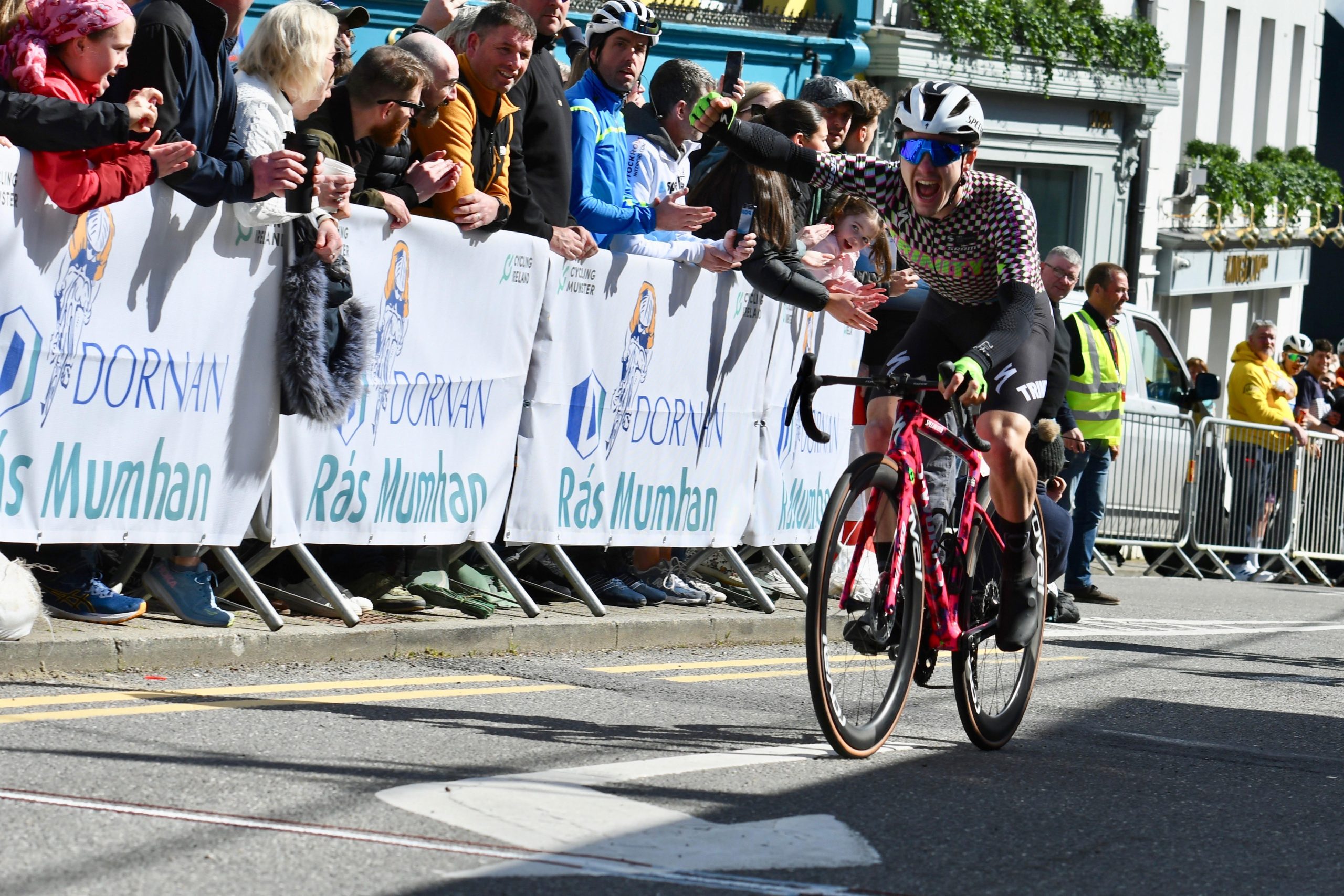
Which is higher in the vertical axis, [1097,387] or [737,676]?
[1097,387]

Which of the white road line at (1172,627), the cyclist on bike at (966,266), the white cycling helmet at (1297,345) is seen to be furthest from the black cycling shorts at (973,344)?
the white cycling helmet at (1297,345)

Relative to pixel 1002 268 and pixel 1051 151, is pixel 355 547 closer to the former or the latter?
pixel 1002 268

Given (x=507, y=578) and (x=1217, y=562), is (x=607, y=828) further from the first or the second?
(x=1217, y=562)

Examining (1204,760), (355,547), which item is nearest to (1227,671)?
(1204,760)

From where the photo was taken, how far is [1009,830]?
5.10m

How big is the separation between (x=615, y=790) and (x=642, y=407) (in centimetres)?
408

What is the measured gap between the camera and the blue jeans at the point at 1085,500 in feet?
44.8

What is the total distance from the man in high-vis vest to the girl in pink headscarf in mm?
7817

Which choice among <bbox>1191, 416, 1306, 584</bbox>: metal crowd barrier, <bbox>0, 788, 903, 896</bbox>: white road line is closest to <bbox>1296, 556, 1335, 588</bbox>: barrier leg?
<bbox>1191, 416, 1306, 584</bbox>: metal crowd barrier

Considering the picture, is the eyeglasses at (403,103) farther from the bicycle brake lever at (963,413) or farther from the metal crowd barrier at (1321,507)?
the metal crowd barrier at (1321,507)

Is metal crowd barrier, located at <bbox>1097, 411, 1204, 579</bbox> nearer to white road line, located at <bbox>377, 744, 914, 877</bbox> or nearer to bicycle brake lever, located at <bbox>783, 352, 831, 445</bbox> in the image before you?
bicycle brake lever, located at <bbox>783, 352, 831, 445</bbox>

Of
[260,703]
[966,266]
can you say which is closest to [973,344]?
[966,266]

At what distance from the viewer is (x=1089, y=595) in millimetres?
13617

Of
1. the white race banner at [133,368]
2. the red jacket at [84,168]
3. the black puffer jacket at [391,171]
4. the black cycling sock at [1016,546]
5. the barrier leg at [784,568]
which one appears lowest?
the barrier leg at [784,568]
